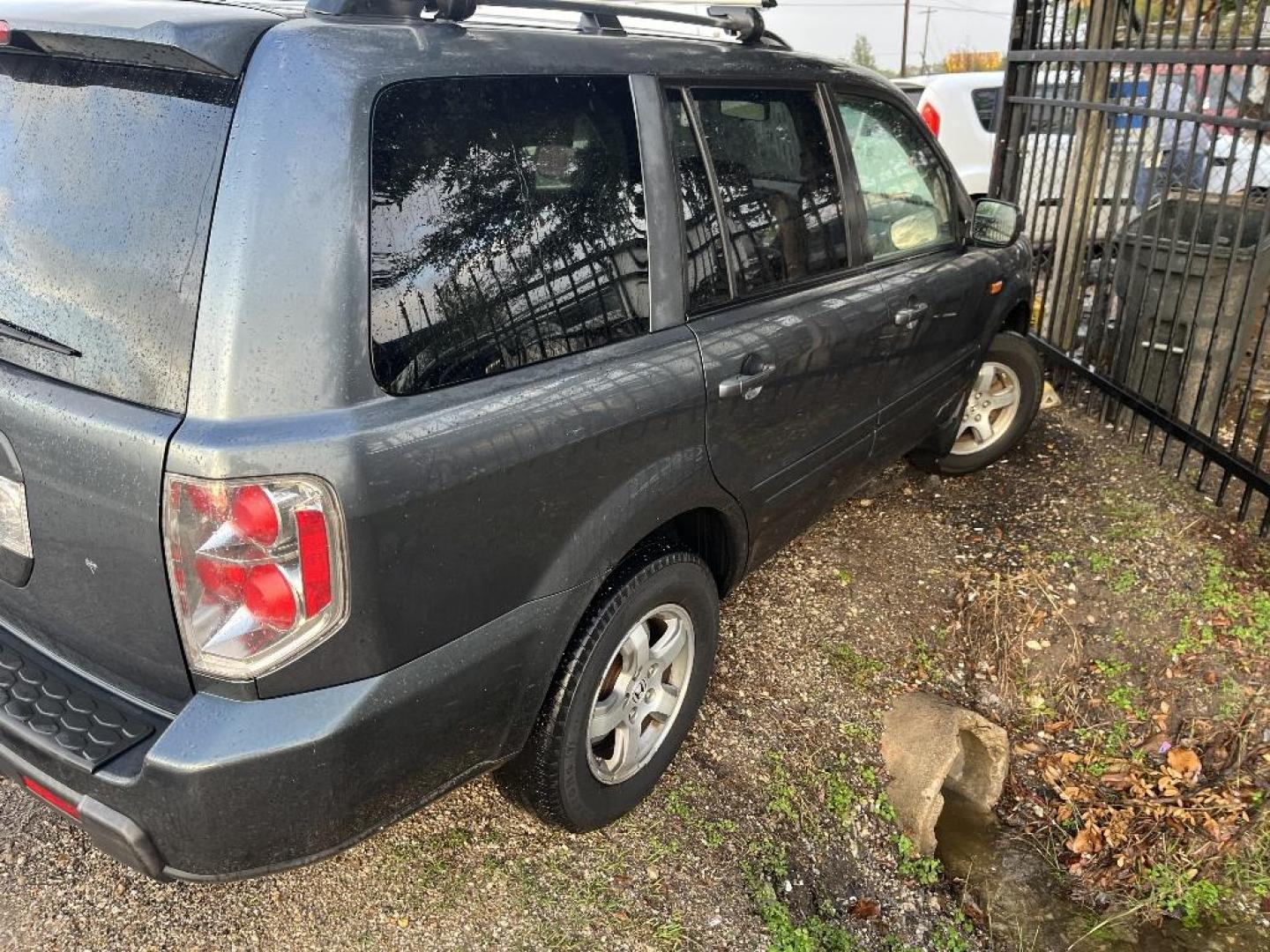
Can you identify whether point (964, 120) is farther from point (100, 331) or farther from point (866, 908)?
point (100, 331)

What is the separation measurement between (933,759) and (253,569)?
218cm

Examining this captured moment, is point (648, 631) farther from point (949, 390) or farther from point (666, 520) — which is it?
point (949, 390)

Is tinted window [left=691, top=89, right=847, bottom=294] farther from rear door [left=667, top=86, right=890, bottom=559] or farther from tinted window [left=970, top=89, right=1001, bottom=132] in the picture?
tinted window [left=970, top=89, right=1001, bottom=132]

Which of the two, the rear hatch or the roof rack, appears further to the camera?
the roof rack

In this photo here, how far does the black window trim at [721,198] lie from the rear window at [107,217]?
45.0 inches

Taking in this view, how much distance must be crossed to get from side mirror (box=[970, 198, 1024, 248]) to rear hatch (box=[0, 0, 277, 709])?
9.99ft

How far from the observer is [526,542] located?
1.96 metres

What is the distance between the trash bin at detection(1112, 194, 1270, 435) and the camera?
3.98m

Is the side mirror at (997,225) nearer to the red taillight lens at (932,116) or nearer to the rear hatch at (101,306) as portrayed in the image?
the rear hatch at (101,306)

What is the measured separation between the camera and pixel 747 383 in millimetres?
2514

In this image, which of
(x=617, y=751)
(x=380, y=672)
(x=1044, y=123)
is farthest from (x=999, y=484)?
(x=380, y=672)

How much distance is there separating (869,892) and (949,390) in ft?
6.86

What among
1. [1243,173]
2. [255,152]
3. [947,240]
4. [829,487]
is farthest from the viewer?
[1243,173]

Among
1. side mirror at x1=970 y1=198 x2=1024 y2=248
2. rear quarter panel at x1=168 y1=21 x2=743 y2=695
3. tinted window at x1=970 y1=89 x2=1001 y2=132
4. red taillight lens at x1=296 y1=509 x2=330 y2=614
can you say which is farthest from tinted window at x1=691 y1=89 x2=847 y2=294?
tinted window at x1=970 y1=89 x2=1001 y2=132
